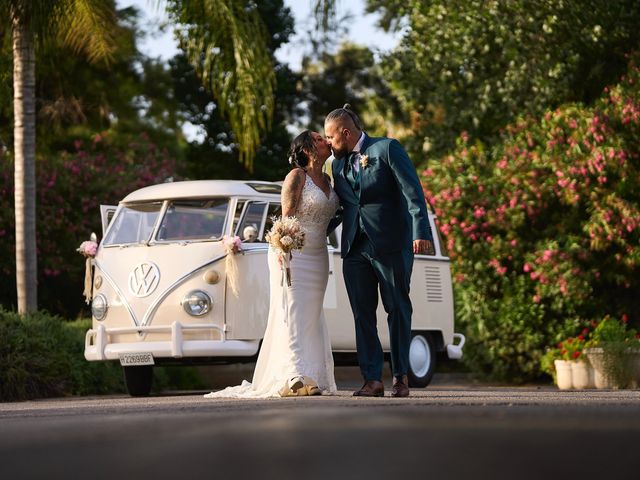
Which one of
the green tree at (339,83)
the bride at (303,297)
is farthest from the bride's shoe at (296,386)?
the green tree at (339,83)

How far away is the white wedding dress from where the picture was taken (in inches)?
452

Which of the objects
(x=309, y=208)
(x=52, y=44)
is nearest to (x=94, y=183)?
(x=52, y=44)

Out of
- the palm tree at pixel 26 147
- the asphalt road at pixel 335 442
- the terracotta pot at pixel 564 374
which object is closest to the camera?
the asphalt road at pixel 335 442

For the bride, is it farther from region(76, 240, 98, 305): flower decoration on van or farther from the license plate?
region(76, 240, 98, 305): flower decoration on van

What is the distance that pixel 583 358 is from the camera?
17.0m

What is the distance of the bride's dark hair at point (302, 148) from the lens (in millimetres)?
11336

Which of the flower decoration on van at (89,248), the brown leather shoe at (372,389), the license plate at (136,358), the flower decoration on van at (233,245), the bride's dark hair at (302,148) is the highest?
the bride's dark hair at (302,148)

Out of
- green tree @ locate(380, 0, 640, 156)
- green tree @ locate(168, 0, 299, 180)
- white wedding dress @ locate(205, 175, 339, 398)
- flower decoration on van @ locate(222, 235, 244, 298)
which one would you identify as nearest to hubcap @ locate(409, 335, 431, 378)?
flower decoration on van @ locate(222, 235, 244, 298)

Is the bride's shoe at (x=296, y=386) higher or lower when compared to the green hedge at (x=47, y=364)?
lower

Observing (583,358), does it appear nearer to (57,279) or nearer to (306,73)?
(57,279)

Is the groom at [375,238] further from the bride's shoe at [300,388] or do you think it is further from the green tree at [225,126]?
the green tree at [225,126]

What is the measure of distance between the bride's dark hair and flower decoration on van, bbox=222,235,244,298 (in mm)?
2100

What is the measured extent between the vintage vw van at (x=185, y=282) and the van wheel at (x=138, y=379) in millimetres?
10

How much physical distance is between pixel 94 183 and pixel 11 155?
164cm
